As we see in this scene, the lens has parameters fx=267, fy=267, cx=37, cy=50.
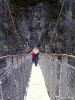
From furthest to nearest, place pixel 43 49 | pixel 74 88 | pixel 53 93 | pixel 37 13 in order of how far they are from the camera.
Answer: pixel 37 13, pixel 43 49, pixel 53 93, pixel 74 88

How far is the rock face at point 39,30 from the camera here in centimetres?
2434

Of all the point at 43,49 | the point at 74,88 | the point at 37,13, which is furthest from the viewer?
the point at 37,13

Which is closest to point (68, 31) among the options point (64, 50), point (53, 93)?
point (64, 50)

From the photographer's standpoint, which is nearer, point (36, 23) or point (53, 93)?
point (53, 93)

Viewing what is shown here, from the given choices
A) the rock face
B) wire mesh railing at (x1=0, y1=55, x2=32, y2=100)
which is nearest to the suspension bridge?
wire mesh railing at (x1=0, y1=55, x2=32, y2=100)

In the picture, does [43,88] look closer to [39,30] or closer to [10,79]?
[10,79]

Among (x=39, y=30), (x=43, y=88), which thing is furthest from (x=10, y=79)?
(x=39, y=30)

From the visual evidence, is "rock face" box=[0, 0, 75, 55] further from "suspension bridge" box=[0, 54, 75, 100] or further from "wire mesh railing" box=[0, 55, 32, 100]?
"wire mesh railing" box=[0, 55, 32, 100]

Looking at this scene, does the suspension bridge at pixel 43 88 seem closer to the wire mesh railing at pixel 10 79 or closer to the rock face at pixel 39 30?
the wire mesh railing at pixel 10 79

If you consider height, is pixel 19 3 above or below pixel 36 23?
above

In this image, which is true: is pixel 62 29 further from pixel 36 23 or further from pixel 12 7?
pixel 12 7

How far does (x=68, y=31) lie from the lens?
25.6 meters

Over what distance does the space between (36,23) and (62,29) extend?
2.60m

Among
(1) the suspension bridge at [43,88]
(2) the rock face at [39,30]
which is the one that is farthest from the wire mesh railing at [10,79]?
(2) the rock face at [39,30]
